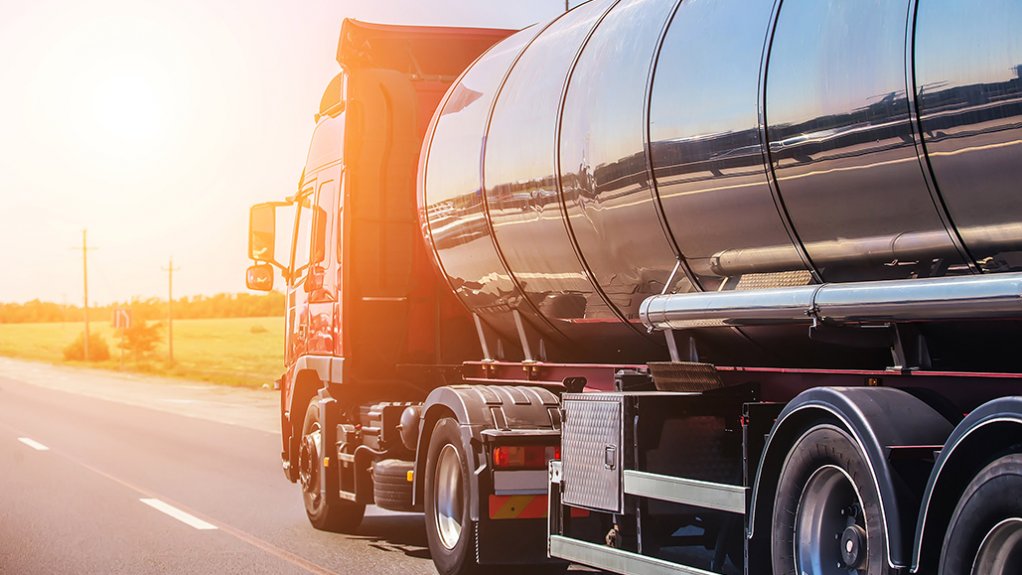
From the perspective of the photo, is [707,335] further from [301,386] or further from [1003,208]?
[301,386]

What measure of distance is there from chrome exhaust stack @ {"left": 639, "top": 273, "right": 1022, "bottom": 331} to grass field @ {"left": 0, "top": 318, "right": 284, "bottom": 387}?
4731cm

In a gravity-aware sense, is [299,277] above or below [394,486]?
above

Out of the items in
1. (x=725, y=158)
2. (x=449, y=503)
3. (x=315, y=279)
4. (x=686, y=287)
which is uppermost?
(x=725, y=158)

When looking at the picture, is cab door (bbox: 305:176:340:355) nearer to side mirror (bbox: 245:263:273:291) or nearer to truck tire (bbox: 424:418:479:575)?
side mirror (bbox: 245:263:273:291)

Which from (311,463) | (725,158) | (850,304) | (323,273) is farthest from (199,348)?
(850,304)

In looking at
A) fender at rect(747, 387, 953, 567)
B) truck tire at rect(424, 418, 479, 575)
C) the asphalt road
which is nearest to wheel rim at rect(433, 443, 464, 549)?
truck tire at rect(424, 418, 479, 575)

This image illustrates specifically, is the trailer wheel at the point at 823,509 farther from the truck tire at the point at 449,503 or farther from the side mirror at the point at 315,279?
the side mirror at the point at 315,279

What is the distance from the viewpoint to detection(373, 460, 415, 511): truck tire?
10.5 m

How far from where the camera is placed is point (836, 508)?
572cm

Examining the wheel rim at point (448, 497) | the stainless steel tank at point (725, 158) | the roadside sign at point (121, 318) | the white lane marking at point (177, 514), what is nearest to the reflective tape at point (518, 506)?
the wheel rim at point (448, 497)

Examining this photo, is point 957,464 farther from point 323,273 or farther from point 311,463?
point 311,463

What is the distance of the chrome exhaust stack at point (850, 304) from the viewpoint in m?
4.94

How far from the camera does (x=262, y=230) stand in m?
13.0

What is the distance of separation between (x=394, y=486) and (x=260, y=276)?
3340 mm
